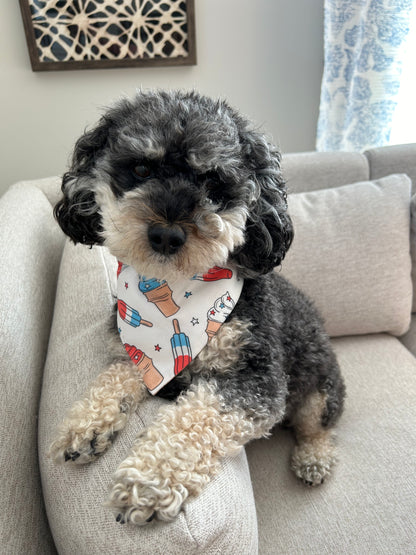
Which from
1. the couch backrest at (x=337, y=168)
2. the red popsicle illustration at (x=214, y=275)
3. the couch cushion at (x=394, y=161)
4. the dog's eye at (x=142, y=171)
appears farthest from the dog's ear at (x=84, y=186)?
the couch cushion at (x=394, y=161)

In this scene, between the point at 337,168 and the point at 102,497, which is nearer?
the point at 102,497

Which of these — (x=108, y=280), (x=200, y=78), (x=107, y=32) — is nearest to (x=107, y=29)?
(x=107, y=32)

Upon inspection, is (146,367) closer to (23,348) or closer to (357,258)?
(23,348)

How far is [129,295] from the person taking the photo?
1041mm

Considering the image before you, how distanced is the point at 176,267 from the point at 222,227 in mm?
125

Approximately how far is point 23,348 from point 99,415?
0.38m

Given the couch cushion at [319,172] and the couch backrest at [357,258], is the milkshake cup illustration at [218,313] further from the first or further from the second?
the couch cushion at [319,172]

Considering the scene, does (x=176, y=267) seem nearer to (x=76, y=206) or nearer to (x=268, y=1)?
(x=76, y=206)

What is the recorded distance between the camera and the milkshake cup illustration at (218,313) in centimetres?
97

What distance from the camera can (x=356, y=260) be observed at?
1583mm

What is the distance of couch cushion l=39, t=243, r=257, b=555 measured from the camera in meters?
0.68

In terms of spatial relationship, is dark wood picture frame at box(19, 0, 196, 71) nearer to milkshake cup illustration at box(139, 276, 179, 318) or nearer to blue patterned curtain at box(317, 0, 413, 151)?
blue patterned curtain at box(317, 0, 413, 151)

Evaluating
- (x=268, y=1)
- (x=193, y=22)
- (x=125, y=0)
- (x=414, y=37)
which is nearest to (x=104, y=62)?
(x=125, y=0)

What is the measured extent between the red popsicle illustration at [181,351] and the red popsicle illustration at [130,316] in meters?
0.08
